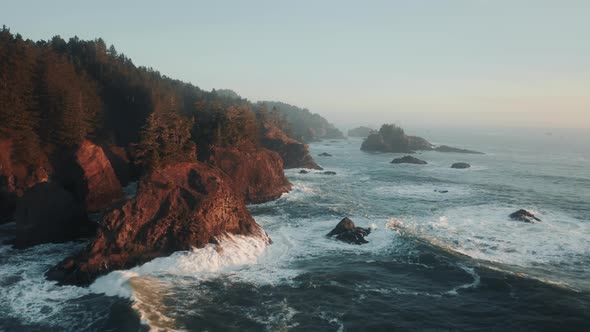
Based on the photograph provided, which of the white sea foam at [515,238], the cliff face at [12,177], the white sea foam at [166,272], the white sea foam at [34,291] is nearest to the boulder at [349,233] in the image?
the white sea foam at [515,238]

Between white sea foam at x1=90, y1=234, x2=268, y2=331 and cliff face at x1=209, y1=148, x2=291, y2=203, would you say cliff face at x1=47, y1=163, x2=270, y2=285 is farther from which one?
cliff face at x1=209, y1=148, x2=291, y2=203

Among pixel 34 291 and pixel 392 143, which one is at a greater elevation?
pixel 392 143

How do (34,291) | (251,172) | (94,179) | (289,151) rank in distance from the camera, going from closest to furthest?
1. (34,291)
2. (94,179)
3. (251,172)
4. (289,151)

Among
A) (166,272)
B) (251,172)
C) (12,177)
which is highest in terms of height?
(12,177)

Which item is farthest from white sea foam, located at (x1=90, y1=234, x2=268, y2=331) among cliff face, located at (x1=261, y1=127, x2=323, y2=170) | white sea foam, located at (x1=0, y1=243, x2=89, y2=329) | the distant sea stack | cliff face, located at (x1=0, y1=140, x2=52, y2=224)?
the distant sea stack

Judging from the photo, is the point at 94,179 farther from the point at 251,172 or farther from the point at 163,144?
the point at 251,172

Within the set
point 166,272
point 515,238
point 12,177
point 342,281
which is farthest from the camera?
point 12,177

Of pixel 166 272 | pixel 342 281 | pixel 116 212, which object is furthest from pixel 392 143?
pixel 166 272
